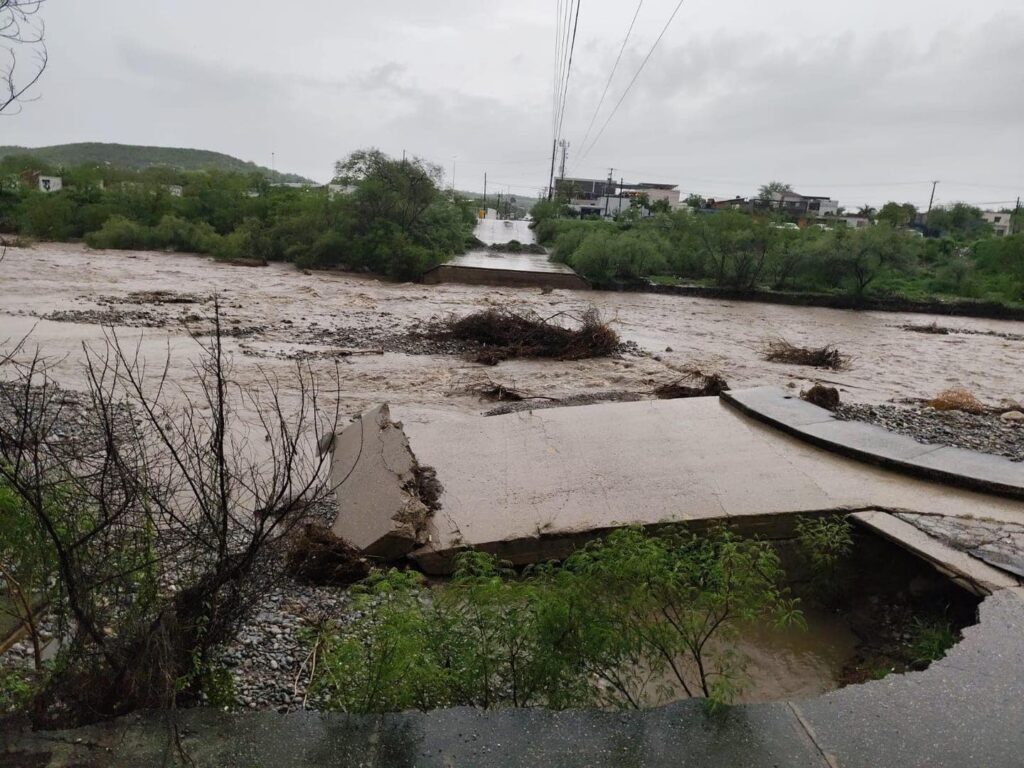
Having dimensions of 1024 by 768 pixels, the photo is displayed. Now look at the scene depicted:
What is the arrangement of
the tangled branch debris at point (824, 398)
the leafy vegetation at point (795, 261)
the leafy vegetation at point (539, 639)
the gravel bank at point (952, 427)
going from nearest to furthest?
1. the leafy vegetation at point (539, 639)
2. the gravel bank at point (952, 427)
3. the tangled branch debris at point (824, 398)
4. the leafy vegetation at point (795, 261)

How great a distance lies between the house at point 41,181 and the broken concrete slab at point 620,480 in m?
41.2

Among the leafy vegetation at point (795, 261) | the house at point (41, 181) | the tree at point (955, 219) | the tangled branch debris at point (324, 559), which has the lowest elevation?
the tangled branch debris at point (324, 559)

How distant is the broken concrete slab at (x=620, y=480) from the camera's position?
538 centimetres

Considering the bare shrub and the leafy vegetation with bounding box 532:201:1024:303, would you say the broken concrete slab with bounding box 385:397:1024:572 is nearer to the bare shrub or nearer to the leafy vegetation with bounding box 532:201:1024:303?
the bare shrub

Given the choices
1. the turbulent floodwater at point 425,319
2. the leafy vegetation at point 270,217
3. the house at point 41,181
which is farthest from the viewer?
the house at point 41,181

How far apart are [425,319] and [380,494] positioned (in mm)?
13784

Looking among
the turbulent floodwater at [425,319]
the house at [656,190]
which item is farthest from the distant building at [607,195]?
the turbulent floodwater at [425,319]

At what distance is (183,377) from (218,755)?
935cm

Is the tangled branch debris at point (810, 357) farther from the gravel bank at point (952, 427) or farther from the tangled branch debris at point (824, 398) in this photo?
the tangled branch debris at point (824, 398)

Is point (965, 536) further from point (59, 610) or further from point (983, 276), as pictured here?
point (983, 276)

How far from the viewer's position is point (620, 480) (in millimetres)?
6117

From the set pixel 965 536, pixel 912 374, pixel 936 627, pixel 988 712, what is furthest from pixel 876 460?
pixel 912 374

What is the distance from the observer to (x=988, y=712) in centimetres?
319

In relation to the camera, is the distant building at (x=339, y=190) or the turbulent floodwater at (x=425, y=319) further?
the distant building at (x=339, y=190)
